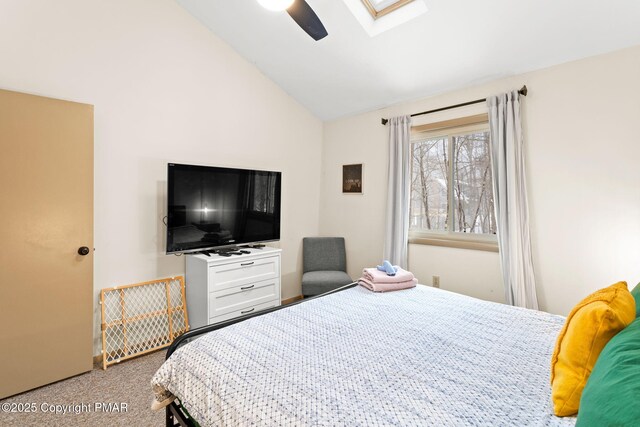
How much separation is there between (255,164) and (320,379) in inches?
108

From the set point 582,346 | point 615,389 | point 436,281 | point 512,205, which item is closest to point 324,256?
point 436,281

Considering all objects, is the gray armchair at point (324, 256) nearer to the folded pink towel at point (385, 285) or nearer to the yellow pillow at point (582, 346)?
the folded pink towel at point (385, 285)

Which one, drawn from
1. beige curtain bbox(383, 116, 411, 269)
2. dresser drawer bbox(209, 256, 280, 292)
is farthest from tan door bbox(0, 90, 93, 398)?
beige curtain bbox(383, 116, 411, 269)

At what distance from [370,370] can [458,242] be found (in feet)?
7.35

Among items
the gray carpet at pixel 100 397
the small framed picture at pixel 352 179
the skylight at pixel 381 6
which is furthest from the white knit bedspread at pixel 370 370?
the skylight at pixel 381 6

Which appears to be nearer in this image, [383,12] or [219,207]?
[383,12]

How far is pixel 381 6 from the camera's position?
2.55 metres

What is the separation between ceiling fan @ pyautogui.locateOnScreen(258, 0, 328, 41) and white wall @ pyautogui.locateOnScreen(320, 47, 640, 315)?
182 centimetres

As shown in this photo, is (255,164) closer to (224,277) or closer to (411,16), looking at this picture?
(224,277)

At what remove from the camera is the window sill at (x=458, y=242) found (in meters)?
2.83

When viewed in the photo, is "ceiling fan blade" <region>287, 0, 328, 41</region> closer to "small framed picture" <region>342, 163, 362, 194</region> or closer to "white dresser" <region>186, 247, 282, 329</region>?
"white dresser" <region>186, 247, 282, 329</region>

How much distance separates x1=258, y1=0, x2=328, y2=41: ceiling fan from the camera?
156 cm

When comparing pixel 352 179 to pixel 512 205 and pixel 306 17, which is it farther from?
pixel 306 17

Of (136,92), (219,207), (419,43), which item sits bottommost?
(219,207)
